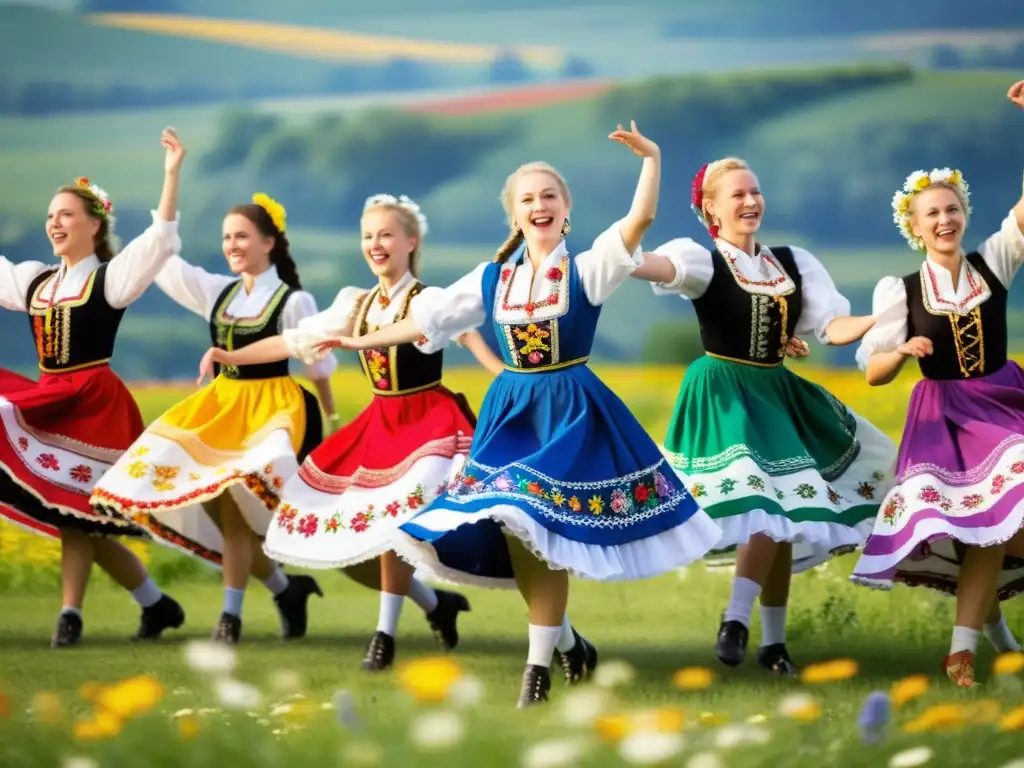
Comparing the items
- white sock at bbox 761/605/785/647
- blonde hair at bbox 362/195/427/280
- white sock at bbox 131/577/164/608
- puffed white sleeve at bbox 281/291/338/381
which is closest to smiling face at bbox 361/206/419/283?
blonde hair at bbox 362/195/427/280

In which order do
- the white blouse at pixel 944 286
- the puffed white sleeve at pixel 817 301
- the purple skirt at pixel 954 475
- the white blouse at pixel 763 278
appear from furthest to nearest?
the puffed white sleeve at pixel 817 301, the white blouse at pixel 763 278, the white blouse at pixel 944 286, the purple skirt at pixel 954 475

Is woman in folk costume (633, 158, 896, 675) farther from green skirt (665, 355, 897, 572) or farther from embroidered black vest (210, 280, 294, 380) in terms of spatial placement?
embroidered black vest (210, 280, 294, 380)

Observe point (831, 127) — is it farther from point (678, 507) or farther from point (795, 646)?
point (678, 507)

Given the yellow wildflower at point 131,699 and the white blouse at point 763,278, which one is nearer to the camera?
the yellow wildflower at point 131,699

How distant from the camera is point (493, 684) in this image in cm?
456

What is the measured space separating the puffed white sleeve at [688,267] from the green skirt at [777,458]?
0.23m

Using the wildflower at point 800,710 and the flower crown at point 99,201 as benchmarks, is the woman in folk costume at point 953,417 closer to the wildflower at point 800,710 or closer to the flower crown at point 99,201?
the wildflower at point 800,710

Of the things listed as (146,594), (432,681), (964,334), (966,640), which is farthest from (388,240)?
(432,681)

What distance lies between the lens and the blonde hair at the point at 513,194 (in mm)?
4336

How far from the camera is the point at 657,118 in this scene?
781 cm

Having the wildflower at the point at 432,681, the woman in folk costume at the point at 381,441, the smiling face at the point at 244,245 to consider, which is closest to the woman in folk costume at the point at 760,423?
the woman in folk costume at the point at 381,441

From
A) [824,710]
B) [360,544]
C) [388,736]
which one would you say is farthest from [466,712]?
[360,544]

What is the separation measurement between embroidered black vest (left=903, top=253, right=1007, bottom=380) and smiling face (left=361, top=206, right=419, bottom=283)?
164cm

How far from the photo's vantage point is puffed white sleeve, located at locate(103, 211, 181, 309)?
5410 mm
